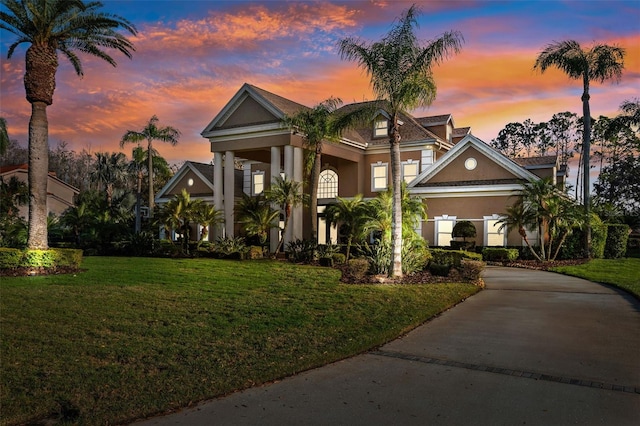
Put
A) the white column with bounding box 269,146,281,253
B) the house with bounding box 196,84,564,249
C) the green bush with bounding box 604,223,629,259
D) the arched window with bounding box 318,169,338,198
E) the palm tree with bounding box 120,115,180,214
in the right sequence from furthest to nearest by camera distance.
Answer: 1. the palm tree with bounding box 120,115,180,214
2. the arched window with bounding box 318,169,338,198
3. the white column with bounding box 269,146,281,253
4. the house with bounding box 196,84,564,249
5. the green bush with bounding box 604,223,629,259

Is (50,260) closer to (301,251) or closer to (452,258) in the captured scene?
(301,251)

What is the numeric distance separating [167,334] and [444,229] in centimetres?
2075

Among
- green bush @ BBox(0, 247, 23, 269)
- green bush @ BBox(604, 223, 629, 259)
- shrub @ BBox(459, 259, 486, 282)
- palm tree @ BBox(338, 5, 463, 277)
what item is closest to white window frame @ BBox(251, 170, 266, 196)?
green bush @ BBox(0, 247, 23, 269)

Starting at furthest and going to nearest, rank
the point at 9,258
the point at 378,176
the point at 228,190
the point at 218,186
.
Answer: the point at 378,176, the point at 218,186, the point at 228,190, the point at 9,258

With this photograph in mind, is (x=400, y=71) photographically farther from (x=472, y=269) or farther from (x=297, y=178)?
(x=297, y=178)

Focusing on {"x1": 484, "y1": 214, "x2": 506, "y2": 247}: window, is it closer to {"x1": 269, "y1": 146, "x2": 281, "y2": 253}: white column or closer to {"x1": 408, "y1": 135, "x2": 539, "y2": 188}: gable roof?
{"x1": 408, "y1": 135, "x2": 539, "y2": 188}: gable roof

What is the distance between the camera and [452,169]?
26.3 metres

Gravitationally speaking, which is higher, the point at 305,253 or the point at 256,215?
the point at 256,215

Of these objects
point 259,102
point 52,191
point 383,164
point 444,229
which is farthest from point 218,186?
point 52,191

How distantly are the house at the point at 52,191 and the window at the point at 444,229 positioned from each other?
4328 centimetres

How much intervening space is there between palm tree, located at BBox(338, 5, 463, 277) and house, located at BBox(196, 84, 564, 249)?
665cm

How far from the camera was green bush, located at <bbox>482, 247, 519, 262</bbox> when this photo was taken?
22.4m

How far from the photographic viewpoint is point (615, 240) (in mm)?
24547

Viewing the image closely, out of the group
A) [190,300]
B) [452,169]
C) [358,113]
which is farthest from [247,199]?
[190,300]
